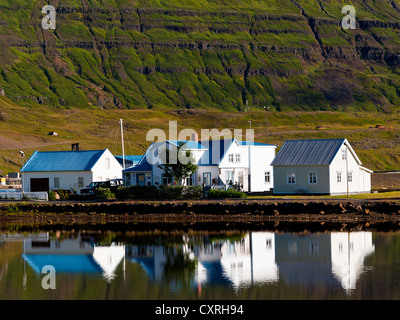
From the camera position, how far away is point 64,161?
6944 centimetres

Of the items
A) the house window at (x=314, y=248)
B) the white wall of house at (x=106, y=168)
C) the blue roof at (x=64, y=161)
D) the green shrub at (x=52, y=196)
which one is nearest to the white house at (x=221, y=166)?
the white wall of house at (x=106, y=168)

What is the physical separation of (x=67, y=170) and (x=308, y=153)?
2254 cm

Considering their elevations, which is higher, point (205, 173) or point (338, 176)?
point (205, 173)

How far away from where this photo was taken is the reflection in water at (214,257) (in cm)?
2994

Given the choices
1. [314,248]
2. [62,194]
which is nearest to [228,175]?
[62,194]

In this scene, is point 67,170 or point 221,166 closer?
point 221,166

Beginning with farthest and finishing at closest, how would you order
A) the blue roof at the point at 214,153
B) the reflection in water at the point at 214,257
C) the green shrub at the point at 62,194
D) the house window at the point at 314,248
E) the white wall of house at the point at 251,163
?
the white wall of house at the point at 251,163 < the blue roof at the point at 214,153 < the green shrub at the point at 62,194 < the house window at the point at 314,248 < the reflection in water at the point at 214,257

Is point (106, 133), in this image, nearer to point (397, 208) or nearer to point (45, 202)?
point (45, 202)

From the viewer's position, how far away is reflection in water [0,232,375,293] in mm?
29938

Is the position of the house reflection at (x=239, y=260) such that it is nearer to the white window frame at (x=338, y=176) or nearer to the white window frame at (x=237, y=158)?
the white window frame at (x=338, y=176)

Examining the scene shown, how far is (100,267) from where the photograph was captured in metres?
33.7

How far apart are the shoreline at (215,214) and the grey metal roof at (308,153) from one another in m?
7.43

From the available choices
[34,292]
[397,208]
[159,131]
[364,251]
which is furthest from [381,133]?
[34,292]

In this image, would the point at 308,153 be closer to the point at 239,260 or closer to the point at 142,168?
the point at 142,168
